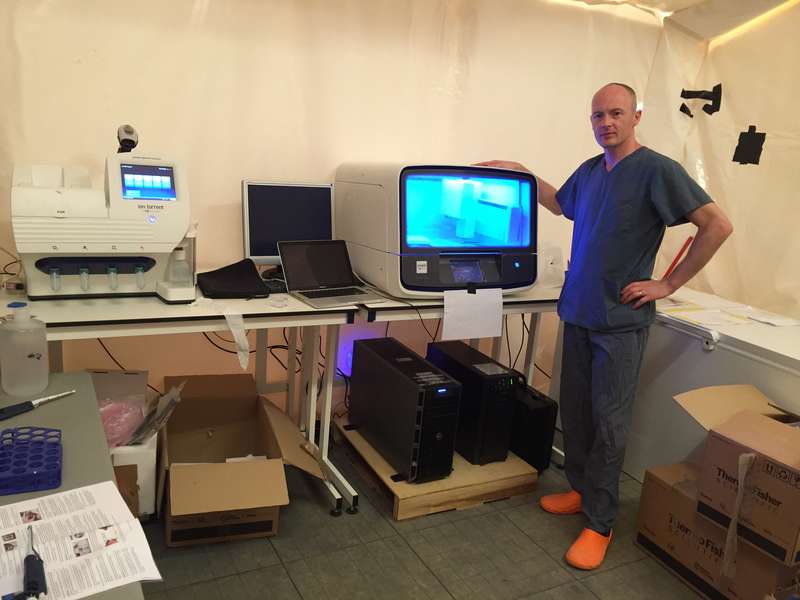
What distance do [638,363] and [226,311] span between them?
1.43 metres

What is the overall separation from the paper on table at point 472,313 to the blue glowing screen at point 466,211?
20 cm

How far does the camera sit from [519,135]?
305cm

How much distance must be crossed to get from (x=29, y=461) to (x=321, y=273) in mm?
1300

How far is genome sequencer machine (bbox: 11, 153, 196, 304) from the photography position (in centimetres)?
170

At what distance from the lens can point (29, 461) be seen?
1.11 metres

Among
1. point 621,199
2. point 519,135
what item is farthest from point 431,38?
point 621,199

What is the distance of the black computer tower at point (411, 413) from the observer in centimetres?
222

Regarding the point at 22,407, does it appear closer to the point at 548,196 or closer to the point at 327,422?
the point at 327,422

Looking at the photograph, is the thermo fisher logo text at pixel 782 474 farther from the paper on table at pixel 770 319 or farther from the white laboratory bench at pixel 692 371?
the paper on table at pixel 770 319

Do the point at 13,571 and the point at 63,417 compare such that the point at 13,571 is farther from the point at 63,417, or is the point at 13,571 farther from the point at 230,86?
the point at 230,86

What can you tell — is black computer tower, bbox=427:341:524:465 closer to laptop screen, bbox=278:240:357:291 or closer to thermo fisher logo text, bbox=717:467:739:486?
laptop screen, bbox=278:240:357:291

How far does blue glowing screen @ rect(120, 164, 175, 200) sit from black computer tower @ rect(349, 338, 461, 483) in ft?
3.48

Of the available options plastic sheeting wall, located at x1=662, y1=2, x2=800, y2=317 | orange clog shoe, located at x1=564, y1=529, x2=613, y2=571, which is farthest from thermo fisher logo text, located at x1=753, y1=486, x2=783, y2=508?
plastic sheeting wall, located at x1=662, y1=2, x2=800, y2=317

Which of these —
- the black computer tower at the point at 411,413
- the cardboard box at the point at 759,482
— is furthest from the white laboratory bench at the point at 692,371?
the black computer tower at the point at 411,413
